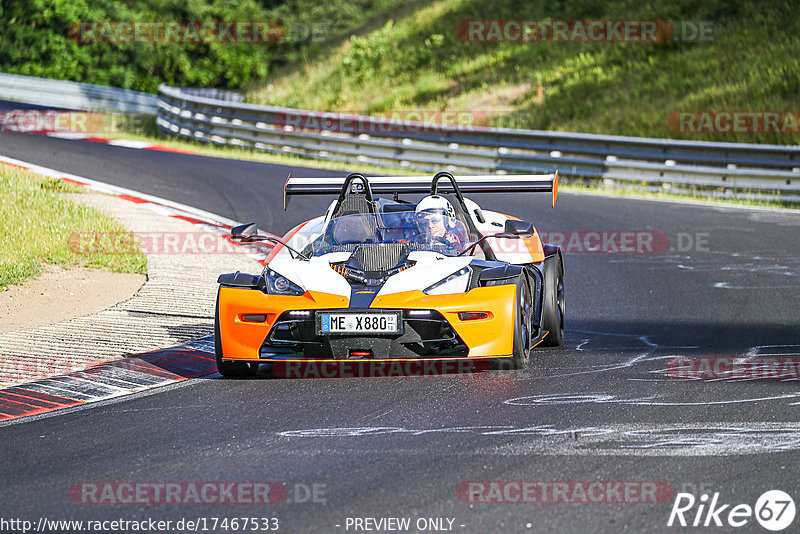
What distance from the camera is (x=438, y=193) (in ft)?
30.3

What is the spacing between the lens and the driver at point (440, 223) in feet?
27.3

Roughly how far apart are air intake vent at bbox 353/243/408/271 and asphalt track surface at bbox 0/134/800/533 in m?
0.83

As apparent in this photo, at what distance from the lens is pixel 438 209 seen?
8.52 m

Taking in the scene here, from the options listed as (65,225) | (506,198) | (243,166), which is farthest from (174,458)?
(243,166)

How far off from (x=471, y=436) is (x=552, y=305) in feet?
8.95

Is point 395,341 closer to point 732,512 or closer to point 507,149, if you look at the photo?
point 732,512

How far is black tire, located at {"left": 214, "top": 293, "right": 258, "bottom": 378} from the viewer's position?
24.9 ft
